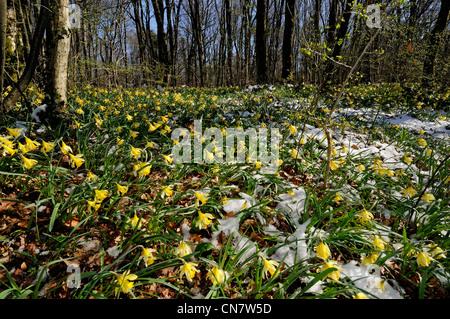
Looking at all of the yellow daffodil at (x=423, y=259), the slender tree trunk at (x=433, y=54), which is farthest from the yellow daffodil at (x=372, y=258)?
the slender tree trunk at (x=433, y=54)

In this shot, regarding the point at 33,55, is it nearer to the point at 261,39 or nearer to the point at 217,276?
the point at 217,276

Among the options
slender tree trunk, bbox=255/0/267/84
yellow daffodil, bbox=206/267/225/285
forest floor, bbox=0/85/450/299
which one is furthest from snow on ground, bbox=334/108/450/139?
yellow daffodil, bbox=206/267/225/285

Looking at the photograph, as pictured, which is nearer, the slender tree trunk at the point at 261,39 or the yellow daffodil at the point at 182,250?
the yellow daffodil at the point at 182,250

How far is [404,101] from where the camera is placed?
302 inches

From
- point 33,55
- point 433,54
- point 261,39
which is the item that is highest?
point 261,39

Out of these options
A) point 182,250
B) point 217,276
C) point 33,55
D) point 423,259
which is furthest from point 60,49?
point 423,259

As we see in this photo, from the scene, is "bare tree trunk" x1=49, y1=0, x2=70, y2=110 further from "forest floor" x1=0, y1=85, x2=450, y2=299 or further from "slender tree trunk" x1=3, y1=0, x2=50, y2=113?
"forest floor" x1=0, y1=85, x2=450, y2=299

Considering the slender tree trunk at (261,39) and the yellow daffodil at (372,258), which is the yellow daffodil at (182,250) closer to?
the yellow daffodil at (372,258)

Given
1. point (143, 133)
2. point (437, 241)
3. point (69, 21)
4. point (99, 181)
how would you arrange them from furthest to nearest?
point (143, 133), point (69, 21), point (99, 181), point (437, 241)

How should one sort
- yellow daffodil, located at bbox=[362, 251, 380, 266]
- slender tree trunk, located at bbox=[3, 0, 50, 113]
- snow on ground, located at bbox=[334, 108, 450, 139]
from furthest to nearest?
snow on ground, located at bbox=[334, 108, 450, 139], slender tree trunk, located at bbox=[3, 0, 50, 113], yellow daffodil, located at bbox=[362, 251, 380, 266]
